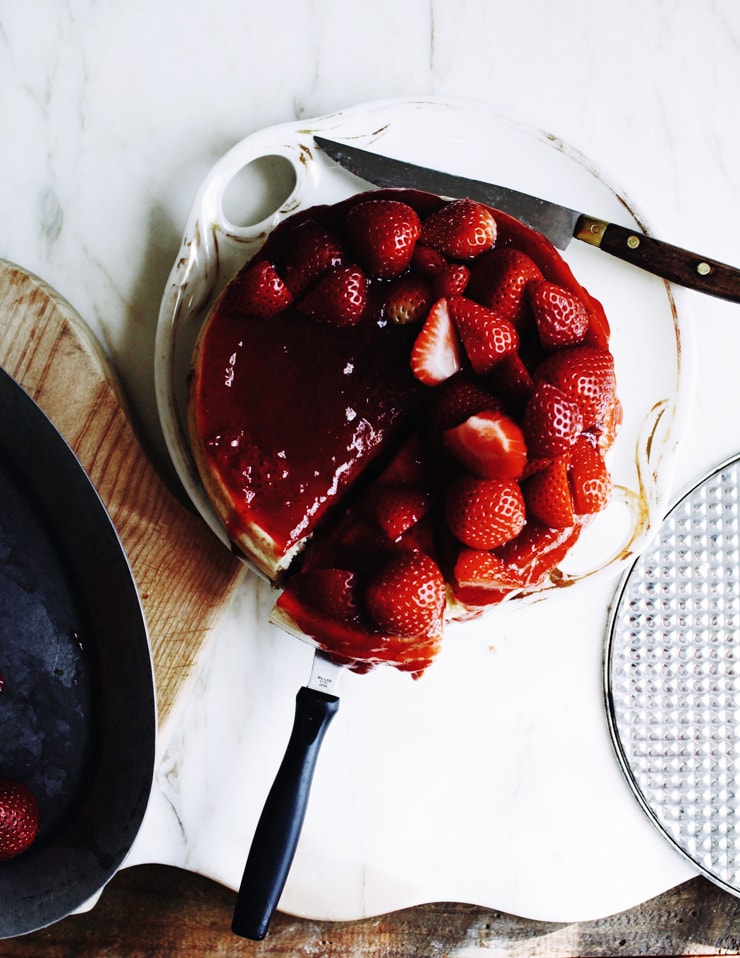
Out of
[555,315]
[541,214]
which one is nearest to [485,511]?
[555,315]

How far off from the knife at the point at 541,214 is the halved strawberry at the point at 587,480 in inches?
23.4

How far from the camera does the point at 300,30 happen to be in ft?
7.25

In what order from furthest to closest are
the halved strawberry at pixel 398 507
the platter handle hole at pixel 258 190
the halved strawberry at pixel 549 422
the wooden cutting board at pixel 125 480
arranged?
1. the platter handle hole at pixel 258 190
2. the wooden cutting board at pixel 125 480
3. the halved strawberry at pixel 398 507
4. the halved strawberry at pixel 549 422

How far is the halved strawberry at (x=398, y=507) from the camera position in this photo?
175cm

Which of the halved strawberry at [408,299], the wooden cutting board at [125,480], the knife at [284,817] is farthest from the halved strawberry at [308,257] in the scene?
the knife at [284,817]

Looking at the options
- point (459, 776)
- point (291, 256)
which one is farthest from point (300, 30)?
point (459, 776)

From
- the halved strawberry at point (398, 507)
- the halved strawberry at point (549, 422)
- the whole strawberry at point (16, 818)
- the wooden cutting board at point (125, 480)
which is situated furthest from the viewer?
the wooden cutting board at point (125, 480)

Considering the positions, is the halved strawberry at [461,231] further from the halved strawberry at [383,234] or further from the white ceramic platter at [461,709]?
the white ceramic platter at [461,709]

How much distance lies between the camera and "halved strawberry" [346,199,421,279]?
1741 millimetres

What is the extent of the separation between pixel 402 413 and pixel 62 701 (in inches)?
42.2

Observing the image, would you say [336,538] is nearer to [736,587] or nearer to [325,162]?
[325,162]

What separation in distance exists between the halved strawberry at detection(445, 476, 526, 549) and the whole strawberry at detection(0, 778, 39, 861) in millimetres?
1209

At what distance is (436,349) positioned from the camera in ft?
5.73

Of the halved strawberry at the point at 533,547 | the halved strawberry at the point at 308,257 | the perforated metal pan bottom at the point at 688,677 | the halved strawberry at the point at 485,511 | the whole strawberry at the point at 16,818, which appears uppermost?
the halved strawberry at the point at 308,257
